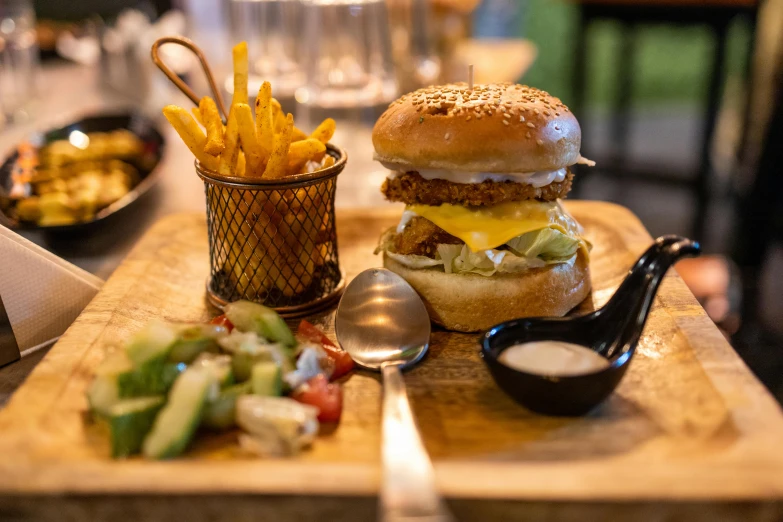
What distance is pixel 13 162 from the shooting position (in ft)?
10.1

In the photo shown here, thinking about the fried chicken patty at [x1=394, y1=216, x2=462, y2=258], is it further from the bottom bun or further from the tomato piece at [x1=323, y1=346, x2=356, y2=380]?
the tomato piece at [x1=323, y1=346, x2=356, y2=380]

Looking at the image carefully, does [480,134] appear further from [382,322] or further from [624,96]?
[624,96]

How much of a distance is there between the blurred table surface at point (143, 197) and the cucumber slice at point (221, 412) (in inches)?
46.2

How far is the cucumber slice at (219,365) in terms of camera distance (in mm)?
1629

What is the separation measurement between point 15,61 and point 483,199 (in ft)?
13.0

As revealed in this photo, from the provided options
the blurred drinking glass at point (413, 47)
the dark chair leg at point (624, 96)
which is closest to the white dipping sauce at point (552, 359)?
the blurred drinking glass at point (413, 47)

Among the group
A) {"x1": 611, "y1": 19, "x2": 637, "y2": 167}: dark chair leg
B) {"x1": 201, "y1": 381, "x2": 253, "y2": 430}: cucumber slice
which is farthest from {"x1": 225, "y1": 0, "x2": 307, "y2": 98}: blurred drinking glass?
{"x1": 611, "y1": 19, "x2": 637, "y2": 167}: dark chair leg

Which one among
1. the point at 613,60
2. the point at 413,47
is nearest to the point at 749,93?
the point at 413,47

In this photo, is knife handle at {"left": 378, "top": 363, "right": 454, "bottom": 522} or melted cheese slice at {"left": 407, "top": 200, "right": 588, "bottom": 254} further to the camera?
melted cheese slice at {"left": 407, "top": 200, "right": 588, "bottom": 254}

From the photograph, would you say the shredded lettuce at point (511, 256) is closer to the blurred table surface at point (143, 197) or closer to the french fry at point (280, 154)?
the french fry at point (280, 154)

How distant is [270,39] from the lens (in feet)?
14.1

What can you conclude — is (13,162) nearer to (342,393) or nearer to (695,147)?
(342,393)

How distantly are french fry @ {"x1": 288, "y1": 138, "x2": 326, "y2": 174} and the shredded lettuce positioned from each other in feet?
1.52

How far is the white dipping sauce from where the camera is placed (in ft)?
5.45
